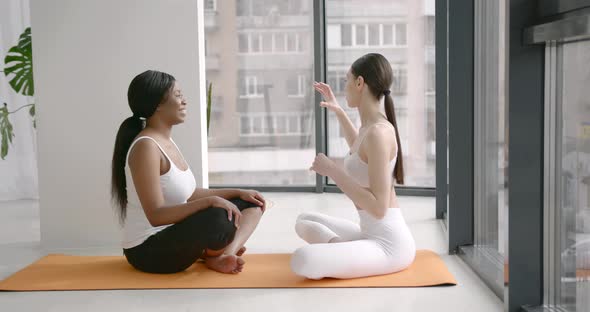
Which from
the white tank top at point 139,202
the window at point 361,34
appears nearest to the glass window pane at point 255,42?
the window at point 361,34

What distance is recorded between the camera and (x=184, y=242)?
3.35 metres

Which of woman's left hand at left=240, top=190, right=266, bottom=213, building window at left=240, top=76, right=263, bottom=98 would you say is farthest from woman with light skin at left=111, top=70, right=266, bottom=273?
building window at left=240, top=76, right=263, bottom=98

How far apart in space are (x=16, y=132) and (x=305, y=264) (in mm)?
3781

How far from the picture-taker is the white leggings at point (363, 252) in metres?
3.18

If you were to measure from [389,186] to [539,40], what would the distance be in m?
1.04

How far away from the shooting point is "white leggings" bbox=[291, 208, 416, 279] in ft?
10.4

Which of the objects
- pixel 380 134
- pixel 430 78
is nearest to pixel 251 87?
pixel 430 78

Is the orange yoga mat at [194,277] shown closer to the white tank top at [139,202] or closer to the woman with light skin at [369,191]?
the woman with light skin at [369,191]

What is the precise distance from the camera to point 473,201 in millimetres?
3791

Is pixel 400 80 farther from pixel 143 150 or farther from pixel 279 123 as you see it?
pixel 143 150

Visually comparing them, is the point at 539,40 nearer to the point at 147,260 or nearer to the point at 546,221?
the point at 546,221

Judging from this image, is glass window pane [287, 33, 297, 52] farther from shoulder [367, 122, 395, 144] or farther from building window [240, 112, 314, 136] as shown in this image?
shoulder [367, 122, 395, 144]

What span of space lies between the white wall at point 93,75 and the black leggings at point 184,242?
0.84m

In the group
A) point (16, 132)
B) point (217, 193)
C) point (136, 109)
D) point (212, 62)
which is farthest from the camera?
point (212, 62)
